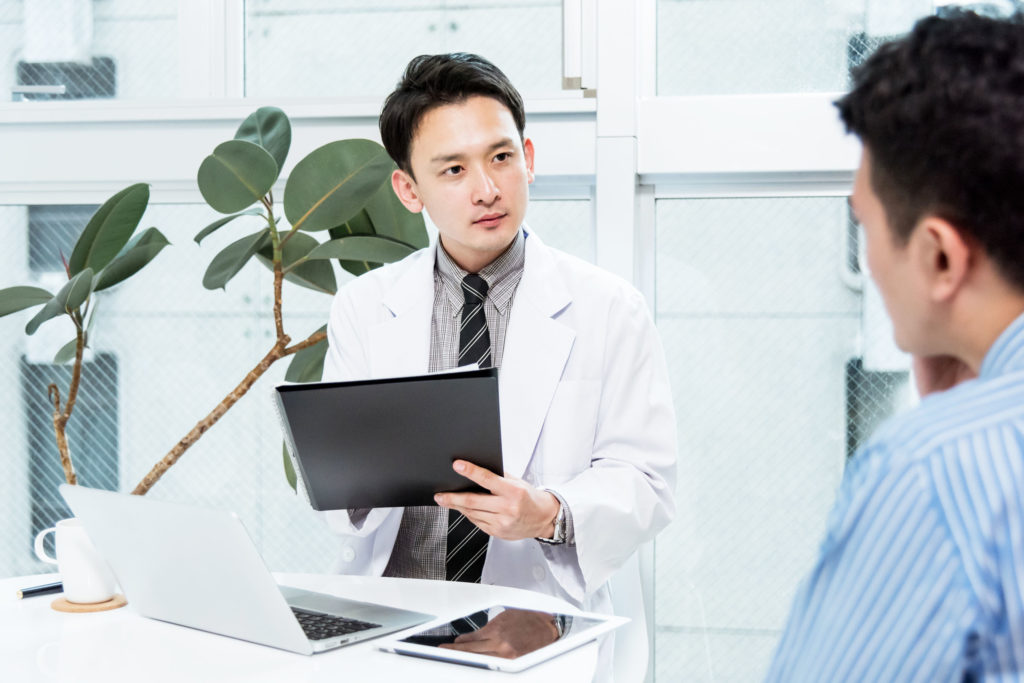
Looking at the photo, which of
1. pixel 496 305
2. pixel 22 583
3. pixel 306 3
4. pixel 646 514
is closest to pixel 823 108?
pixel 496 305

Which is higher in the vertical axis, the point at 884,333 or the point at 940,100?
the point at 940,100

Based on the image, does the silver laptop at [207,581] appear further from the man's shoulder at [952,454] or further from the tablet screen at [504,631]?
the man's shoulder at [952,454]

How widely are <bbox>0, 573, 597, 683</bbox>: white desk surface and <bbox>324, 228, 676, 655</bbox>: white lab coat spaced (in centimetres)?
26

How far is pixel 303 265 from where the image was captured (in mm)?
2152

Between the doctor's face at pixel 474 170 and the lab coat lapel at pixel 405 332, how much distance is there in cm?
15

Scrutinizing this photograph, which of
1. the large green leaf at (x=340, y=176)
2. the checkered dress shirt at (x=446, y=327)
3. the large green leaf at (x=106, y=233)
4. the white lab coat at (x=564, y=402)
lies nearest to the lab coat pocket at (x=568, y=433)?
the white lab coat at (x=564, y=402)

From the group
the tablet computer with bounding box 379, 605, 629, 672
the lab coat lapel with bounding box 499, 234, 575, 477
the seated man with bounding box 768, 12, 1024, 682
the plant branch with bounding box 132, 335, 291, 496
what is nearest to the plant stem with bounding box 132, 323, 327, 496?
the plant branch with bounding box 132, 335, 291, 496

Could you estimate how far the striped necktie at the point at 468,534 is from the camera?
1.74m

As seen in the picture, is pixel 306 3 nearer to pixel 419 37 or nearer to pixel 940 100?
pixel 419 37

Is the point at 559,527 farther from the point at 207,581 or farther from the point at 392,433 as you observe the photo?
the point at 207,581

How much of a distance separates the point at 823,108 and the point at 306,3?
1.39 metres

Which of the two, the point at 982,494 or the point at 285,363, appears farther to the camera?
the point at 285,363

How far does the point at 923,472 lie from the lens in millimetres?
594

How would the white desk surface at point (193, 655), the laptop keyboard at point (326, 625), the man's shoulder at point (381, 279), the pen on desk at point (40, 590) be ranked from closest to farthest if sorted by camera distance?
the white desk surface at point (193, 655) < the laptop keyboard at point (326, 625) < the pen on desk at point (40, 590) < the man's shoulder at point (381, 279)
